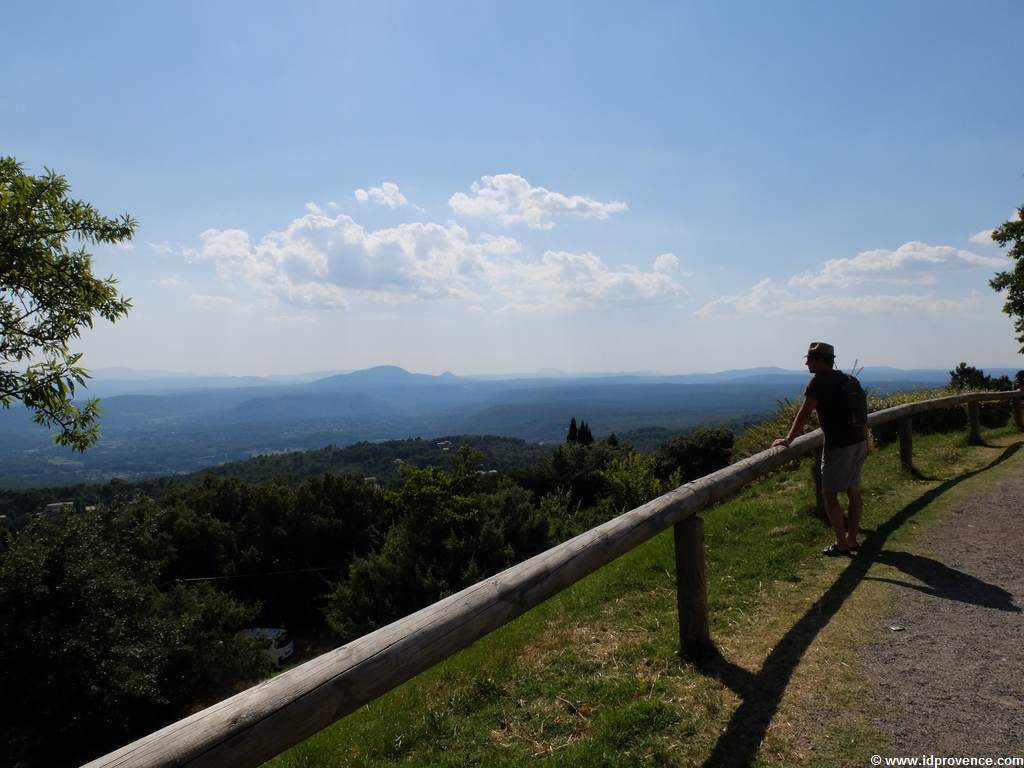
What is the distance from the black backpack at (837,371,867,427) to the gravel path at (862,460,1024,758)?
1248mm

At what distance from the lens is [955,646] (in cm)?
337

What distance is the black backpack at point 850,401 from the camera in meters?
5.16

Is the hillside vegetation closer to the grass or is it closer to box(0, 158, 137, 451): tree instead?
the grass

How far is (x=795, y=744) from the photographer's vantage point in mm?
2627

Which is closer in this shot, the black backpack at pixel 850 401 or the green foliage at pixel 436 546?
the black backpack at pixel 850 401

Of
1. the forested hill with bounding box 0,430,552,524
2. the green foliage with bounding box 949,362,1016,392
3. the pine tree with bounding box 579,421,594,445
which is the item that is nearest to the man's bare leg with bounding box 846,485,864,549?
the green foliage with bounding box 949,362,1016,392

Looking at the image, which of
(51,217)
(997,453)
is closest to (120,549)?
(51,217)

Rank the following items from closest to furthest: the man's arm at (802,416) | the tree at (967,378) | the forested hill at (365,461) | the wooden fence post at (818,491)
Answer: the man's arm at (802,416) → the wooden fence post at (818,491) → the tree at (967,378) → the forested hill at (365,461)

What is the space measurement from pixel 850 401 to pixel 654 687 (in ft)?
11.1

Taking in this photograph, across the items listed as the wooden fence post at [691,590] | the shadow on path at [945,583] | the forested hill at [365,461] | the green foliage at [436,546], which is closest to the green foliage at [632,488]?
the green foliage at [436,546]

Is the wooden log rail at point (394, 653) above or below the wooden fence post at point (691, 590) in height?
above

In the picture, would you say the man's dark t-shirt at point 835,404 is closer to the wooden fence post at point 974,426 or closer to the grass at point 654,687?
the grass at point 654,687

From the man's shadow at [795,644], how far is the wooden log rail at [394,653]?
1.27ft

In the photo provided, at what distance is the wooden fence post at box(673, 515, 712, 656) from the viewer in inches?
140
